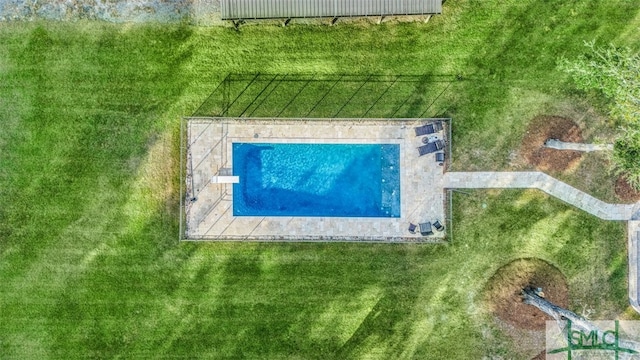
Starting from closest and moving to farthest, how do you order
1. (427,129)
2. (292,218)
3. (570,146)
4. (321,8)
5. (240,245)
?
1. (321,8)
2. (570,146)
3. (427,129)
4. (240,245)
5. (292,218)

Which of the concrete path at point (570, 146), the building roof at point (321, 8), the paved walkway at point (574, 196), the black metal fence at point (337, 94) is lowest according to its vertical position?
the paved walkway at point (574, 196)

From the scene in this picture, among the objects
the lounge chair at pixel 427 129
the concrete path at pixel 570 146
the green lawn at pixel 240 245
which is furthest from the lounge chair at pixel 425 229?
the concrete path at pixel 570 146

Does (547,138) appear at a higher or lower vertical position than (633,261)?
higher

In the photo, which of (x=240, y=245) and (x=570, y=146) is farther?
(x=240, y=245)

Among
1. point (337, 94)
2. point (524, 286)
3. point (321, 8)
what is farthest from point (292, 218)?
point (524, 286)

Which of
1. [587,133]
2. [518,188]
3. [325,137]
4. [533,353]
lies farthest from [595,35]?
[533,353]

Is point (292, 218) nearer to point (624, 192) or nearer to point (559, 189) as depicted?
point (559, 189)

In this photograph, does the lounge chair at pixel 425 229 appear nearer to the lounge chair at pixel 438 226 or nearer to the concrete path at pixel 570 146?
the lounge chair at pixel 438 226
